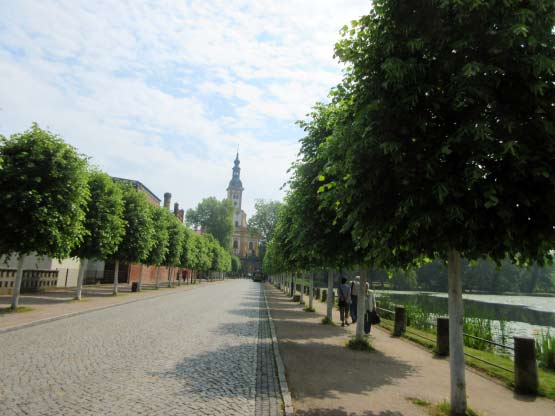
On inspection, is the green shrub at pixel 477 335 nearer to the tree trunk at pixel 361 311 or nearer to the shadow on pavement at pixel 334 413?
the tree trunk at pixel 361 311

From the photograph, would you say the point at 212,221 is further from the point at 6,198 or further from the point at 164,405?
the point at 164,405

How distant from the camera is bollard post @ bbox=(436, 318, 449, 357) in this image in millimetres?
11422

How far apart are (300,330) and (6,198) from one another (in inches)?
487

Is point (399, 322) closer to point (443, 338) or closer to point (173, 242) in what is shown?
point (443, 338)

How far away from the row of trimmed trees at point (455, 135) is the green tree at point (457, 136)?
2 cm

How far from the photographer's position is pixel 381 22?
6.48m

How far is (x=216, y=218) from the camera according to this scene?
108062mm

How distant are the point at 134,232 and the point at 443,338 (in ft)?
75.0

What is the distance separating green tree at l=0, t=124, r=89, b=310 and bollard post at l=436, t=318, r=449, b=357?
1453 centimetres

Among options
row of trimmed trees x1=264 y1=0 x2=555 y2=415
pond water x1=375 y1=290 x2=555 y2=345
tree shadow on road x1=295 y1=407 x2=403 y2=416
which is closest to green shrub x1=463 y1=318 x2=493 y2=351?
pond water x1=375 y1=290 x2=555 y2=345

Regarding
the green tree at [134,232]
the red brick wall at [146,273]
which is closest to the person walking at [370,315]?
the green tree at [134,232]

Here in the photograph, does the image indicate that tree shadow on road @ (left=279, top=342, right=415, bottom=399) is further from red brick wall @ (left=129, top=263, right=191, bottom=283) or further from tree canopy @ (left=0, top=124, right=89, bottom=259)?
red brick wall @ (left=129, top=263, right=191, bottom=283)

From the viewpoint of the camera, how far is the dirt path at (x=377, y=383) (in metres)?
6.52

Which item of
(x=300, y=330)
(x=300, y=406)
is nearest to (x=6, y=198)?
(x=300, y=330)
